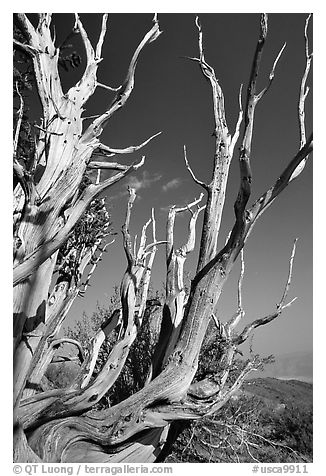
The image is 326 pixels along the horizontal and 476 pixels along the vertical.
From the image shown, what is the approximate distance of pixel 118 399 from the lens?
4727mm

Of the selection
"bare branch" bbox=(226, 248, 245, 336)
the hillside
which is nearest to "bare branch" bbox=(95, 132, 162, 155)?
"bare branch" bbox=(226, 248, 245, 336)

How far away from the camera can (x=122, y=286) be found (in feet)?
10.0

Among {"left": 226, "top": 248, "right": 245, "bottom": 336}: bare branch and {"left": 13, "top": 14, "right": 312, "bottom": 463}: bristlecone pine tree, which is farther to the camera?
{"left": 226, "top": 248, "right": 245, "bottom": 336}: bare branch

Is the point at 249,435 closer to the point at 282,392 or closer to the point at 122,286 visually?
the point at 282,392

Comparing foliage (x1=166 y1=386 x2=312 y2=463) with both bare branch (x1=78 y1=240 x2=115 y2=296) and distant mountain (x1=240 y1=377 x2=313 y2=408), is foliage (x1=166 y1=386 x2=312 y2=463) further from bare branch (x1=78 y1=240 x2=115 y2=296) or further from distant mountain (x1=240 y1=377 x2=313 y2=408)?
bare branch (x1=78 y1=240 x2=115 y2=296)

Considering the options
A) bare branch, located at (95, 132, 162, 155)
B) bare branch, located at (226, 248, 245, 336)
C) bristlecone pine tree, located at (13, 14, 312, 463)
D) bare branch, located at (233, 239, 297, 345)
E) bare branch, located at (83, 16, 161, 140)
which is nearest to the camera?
bristlecone pine tree, located at (13, 14, 312, 463)

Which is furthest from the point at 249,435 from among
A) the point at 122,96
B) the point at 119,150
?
the point at 122,96

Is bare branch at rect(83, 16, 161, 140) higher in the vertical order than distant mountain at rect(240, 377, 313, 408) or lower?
higher

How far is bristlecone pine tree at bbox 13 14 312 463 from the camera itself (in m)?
2.30

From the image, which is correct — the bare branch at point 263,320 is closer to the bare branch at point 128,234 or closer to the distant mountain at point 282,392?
the bare branch at point 128,234

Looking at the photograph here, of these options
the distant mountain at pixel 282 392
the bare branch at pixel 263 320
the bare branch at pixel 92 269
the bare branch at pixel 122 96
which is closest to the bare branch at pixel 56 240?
the bare branch at pixel 122 96
